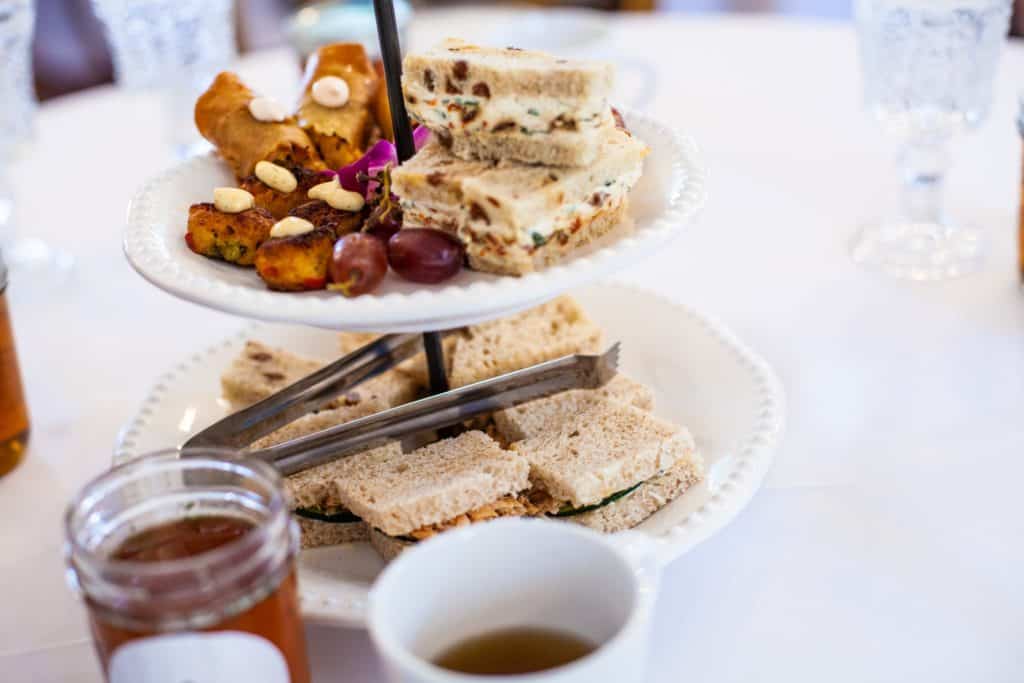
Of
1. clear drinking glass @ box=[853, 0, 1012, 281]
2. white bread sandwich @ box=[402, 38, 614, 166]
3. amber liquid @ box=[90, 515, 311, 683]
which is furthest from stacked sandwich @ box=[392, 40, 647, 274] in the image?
clear drinking glass @ box=[853, 0, 1012, 281]

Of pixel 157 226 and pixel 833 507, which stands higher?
pixel 157 226

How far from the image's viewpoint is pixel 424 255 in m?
0.87

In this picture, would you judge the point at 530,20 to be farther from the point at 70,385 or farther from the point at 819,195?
the point at 70,385

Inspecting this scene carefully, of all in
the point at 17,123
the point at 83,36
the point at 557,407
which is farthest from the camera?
the point at 83,36

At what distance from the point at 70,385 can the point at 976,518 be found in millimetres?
1012

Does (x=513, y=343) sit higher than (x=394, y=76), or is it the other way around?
(x=394, y=76)

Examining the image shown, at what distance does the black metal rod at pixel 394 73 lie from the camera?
3.11ft

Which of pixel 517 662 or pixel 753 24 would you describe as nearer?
pixel 517 662

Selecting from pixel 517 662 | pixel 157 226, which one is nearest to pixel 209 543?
pixel 517 662

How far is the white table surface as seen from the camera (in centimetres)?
92

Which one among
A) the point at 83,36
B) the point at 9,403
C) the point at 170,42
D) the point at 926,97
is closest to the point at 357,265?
the point at 9,403

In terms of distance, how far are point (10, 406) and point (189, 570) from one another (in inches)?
23.5

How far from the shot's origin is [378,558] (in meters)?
0.99

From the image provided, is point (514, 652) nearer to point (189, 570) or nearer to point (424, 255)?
point (189, 570)
